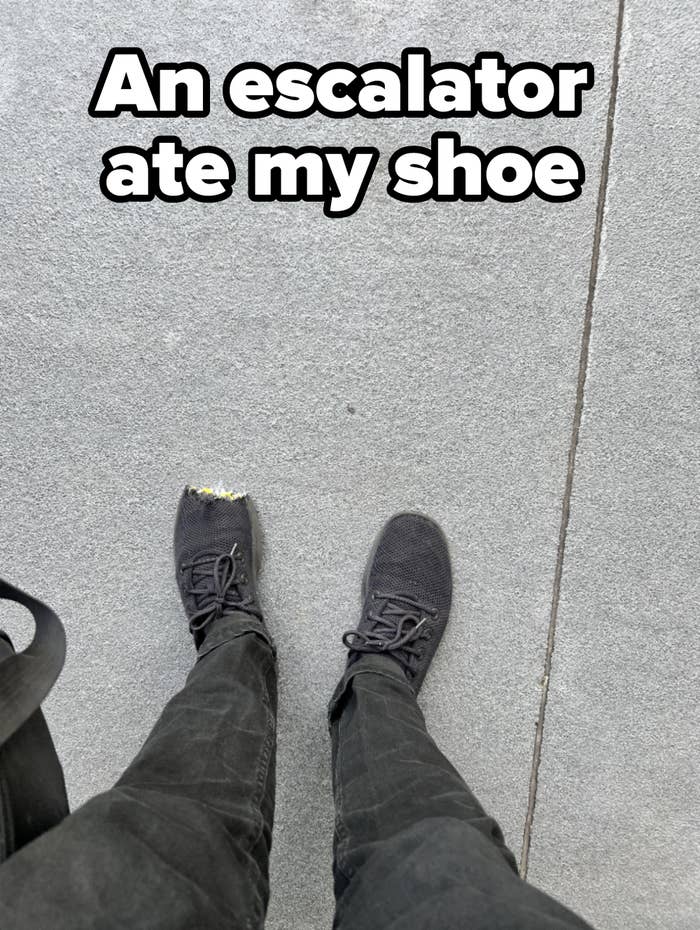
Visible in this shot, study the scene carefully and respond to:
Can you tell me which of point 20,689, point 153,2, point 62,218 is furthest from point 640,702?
point 153,2

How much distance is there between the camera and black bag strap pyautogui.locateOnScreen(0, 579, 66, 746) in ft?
1.67

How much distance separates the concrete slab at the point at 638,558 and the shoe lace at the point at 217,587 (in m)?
0.51

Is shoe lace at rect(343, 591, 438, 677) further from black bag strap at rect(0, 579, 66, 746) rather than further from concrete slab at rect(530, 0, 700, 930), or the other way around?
black bag strap at rect(0, 579, 66, 746)

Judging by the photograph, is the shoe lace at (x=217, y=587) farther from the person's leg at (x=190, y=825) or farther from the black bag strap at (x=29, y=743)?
the black bag strap at (x=29, y=743)

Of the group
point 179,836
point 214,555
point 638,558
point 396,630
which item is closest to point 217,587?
point 214,555

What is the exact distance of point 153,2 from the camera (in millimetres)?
936

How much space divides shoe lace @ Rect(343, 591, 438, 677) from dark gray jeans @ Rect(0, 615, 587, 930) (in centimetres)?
5

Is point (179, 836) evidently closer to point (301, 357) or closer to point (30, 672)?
point (30, 672)

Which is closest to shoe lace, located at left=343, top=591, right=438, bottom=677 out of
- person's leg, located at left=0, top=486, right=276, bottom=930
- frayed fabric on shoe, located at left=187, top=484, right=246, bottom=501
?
person's leg, located at left=0, top=486, right=276, bottom=930

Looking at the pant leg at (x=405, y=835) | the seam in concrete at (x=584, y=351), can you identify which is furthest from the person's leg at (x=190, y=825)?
the seam in concrete at (x=584, y=351)

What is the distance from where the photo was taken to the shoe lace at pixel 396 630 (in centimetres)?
95

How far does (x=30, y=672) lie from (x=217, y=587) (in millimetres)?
422

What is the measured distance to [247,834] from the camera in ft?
2.24

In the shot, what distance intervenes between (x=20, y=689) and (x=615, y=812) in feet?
3.00
